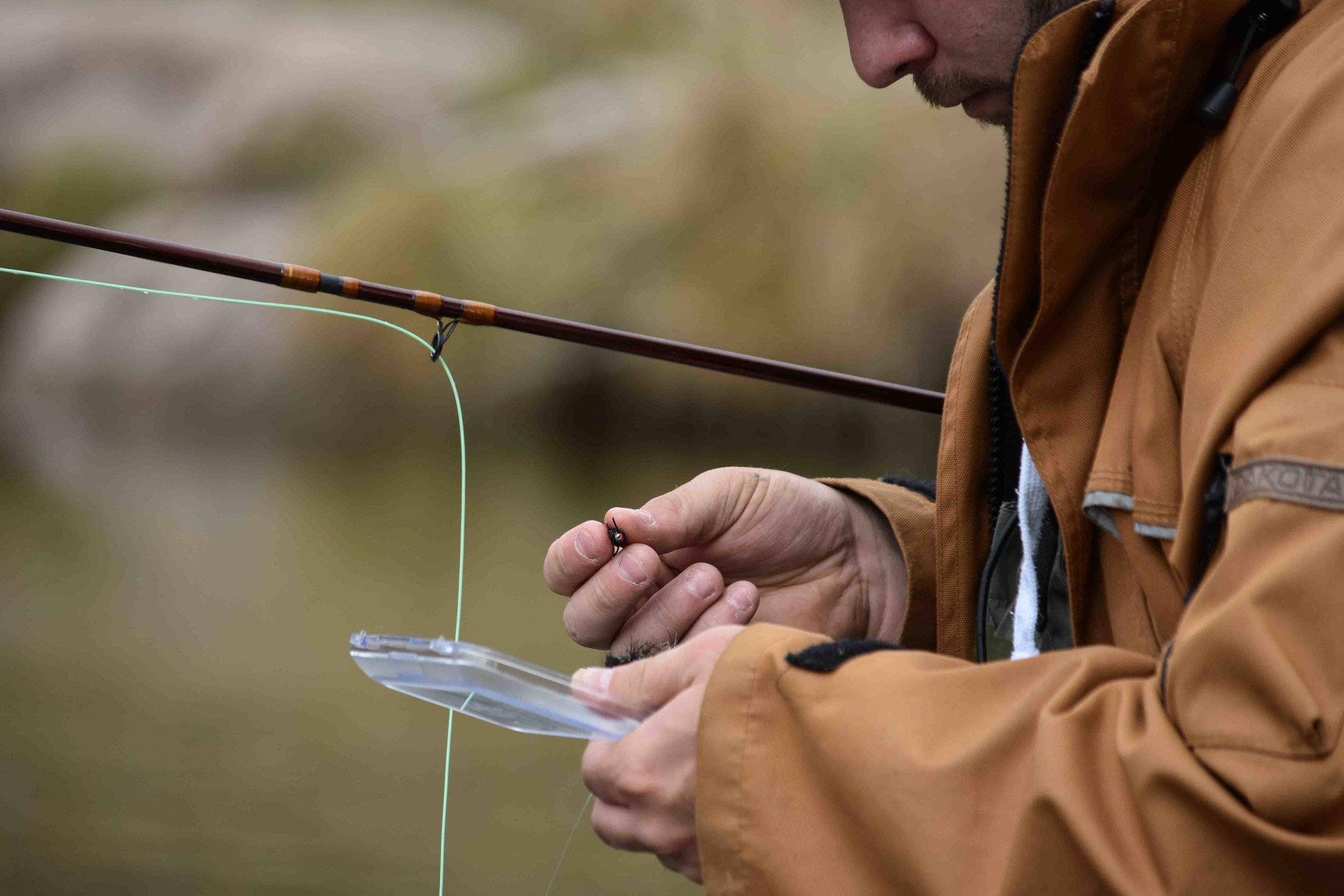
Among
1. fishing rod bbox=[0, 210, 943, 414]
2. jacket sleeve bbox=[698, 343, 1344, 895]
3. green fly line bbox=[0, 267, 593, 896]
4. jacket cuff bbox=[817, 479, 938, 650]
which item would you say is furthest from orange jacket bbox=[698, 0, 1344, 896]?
green fly line bbox=[0, 267, 593, 896]

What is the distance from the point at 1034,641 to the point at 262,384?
101 cm

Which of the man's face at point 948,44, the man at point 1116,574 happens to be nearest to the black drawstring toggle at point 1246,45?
the man at point 1116,574

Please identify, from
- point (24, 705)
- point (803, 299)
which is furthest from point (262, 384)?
point (803, 299)

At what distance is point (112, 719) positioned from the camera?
1271 millimetres

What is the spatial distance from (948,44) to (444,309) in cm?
54

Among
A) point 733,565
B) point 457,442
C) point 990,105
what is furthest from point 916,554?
point 457,442

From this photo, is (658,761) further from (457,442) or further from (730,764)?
(457,442)

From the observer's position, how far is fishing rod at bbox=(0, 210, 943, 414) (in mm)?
1012

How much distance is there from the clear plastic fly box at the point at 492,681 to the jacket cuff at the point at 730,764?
75 mm

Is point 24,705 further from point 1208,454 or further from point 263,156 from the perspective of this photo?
point 1208,454

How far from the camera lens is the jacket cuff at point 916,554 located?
98cm

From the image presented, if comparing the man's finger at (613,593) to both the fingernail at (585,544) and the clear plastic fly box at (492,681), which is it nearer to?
the fingernail at (585,544)

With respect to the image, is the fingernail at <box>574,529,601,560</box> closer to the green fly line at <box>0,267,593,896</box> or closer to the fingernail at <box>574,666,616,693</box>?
the fingernail at <box>574,666,616,693</box>

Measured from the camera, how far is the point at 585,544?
85 cm
